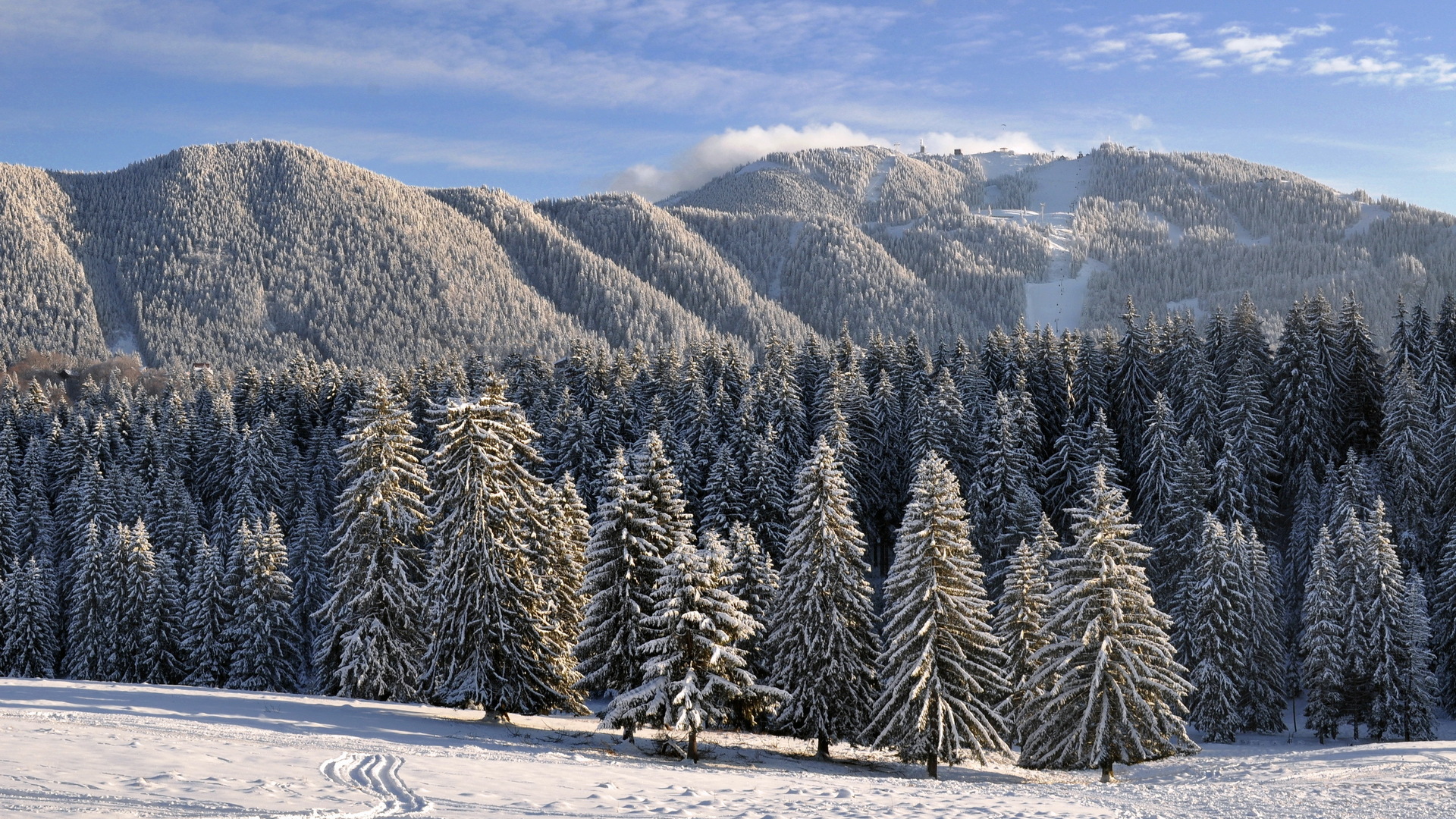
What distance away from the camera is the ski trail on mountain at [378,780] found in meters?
16.8

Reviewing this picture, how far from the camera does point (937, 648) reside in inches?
1240

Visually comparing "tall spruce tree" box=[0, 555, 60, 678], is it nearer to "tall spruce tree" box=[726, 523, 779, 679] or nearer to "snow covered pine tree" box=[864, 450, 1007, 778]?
"tall spruce tree" box=[726, 523, 779, 679]

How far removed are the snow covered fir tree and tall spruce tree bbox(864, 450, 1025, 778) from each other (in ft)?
0.42

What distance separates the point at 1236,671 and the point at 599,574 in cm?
3579

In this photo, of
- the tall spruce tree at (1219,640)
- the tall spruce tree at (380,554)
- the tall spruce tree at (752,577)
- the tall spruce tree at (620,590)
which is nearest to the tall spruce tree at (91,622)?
the tall spruce tree at (380,554)

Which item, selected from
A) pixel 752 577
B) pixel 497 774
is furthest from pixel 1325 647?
pixel 497 774

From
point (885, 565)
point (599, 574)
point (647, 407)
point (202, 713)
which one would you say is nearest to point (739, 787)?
point (599, 574)

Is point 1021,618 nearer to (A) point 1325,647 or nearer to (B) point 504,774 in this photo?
(A) point 1325,647

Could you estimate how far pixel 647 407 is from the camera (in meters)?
89.6

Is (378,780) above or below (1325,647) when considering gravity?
above

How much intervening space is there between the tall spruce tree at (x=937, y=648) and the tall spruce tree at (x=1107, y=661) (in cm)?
222

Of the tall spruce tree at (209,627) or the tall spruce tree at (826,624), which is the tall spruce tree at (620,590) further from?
the tall spruce tree at (209,627)

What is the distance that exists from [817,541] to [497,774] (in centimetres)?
1532

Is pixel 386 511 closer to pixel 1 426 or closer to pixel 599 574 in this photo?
pixel 599 574
